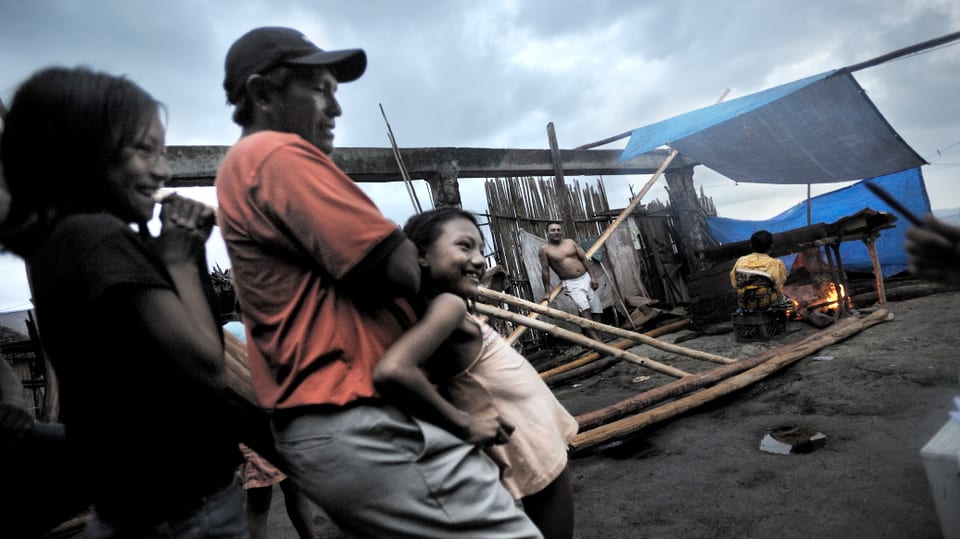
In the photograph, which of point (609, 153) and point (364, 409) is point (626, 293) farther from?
point (364, 409)

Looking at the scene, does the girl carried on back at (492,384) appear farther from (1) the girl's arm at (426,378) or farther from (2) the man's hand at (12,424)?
(2) the man's hand at (12,424)

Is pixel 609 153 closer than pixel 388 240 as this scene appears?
No

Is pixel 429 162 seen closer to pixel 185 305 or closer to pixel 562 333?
pixel 562 333

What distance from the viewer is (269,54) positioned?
1133 mm

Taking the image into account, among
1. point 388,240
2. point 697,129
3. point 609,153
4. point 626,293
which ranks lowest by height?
point 626,293

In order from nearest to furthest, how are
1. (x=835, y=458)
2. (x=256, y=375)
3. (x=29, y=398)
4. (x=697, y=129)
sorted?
(x=256, y=375)
(x=835, y=458)
(x=697, y=129)
(x=29, y=398)

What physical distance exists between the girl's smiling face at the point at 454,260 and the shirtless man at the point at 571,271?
6.37 metres

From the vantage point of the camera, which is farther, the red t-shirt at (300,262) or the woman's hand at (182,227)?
the woman's hand at (182,227)

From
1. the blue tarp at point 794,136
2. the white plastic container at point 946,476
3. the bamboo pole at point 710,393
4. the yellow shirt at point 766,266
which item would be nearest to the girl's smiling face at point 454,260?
the white plastic container at point 946,476

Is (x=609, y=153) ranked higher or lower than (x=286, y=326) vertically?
higher

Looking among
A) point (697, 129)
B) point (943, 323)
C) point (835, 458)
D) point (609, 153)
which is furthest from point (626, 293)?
point (835, 458)

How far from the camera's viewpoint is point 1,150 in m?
1.02

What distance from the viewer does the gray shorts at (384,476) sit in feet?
3.08

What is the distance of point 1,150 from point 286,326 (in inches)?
26.3
